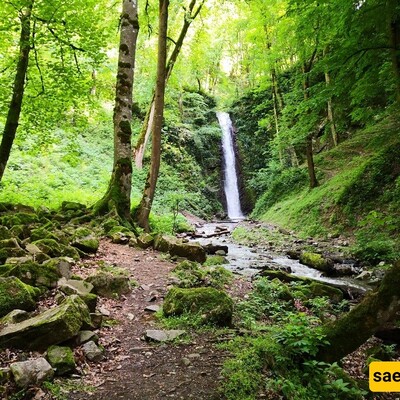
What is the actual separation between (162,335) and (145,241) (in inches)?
185

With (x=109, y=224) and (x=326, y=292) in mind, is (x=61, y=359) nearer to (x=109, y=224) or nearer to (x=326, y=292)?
(x=326, y=292)

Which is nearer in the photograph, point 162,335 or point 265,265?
point 162,335

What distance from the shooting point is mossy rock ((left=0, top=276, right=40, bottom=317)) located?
3.58m

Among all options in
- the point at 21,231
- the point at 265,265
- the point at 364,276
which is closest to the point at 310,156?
the point at 265,265

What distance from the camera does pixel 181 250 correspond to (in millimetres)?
8266

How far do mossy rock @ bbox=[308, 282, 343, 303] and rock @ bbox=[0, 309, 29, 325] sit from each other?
Answer: 16.7 feet

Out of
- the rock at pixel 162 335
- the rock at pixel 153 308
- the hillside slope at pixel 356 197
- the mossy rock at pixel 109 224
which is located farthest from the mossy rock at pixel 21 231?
the hillside slope at pixel 356 197

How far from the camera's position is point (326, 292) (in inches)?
268

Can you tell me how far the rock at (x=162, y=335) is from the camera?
12.5 ft

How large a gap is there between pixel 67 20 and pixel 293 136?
11.3 m

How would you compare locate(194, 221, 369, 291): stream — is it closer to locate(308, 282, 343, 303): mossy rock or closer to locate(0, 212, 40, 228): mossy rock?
locate(308, 282, 343, 303): mossy rock

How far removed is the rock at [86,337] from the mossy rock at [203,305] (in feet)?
3.79

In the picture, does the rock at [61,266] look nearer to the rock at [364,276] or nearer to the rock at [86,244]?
the rock at [86,244]

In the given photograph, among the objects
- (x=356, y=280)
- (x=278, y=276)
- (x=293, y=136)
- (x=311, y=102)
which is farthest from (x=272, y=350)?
(x=293, y=136)
